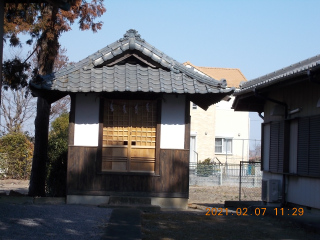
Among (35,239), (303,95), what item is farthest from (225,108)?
(35,239)

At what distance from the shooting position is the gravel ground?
6760mm

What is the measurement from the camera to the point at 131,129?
11414mm

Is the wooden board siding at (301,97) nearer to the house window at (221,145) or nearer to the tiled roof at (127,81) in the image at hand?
the tiled roof at (127,81)

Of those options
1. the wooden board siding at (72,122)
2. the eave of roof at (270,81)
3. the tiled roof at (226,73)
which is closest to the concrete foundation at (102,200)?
the wooden board siding at (72,122)

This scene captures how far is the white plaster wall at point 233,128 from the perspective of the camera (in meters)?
35.2

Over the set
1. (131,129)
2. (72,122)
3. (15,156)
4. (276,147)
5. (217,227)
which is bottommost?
(217,227)

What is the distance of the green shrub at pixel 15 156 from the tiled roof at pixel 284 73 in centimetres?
1640

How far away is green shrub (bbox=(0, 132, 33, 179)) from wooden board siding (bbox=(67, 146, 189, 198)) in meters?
15.4

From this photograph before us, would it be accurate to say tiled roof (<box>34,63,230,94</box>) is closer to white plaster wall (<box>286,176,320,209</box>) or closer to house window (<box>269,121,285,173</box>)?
house window (<box>269,121,285,173</box>)

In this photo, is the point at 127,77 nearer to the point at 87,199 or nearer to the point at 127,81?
the point at 127,81

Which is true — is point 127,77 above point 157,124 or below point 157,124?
above

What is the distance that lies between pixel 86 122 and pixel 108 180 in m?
1.69

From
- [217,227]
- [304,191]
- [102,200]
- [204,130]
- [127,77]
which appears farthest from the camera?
[204,130]

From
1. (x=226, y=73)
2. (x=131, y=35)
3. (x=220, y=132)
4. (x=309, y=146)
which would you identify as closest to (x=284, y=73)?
(x=309, y=146)
